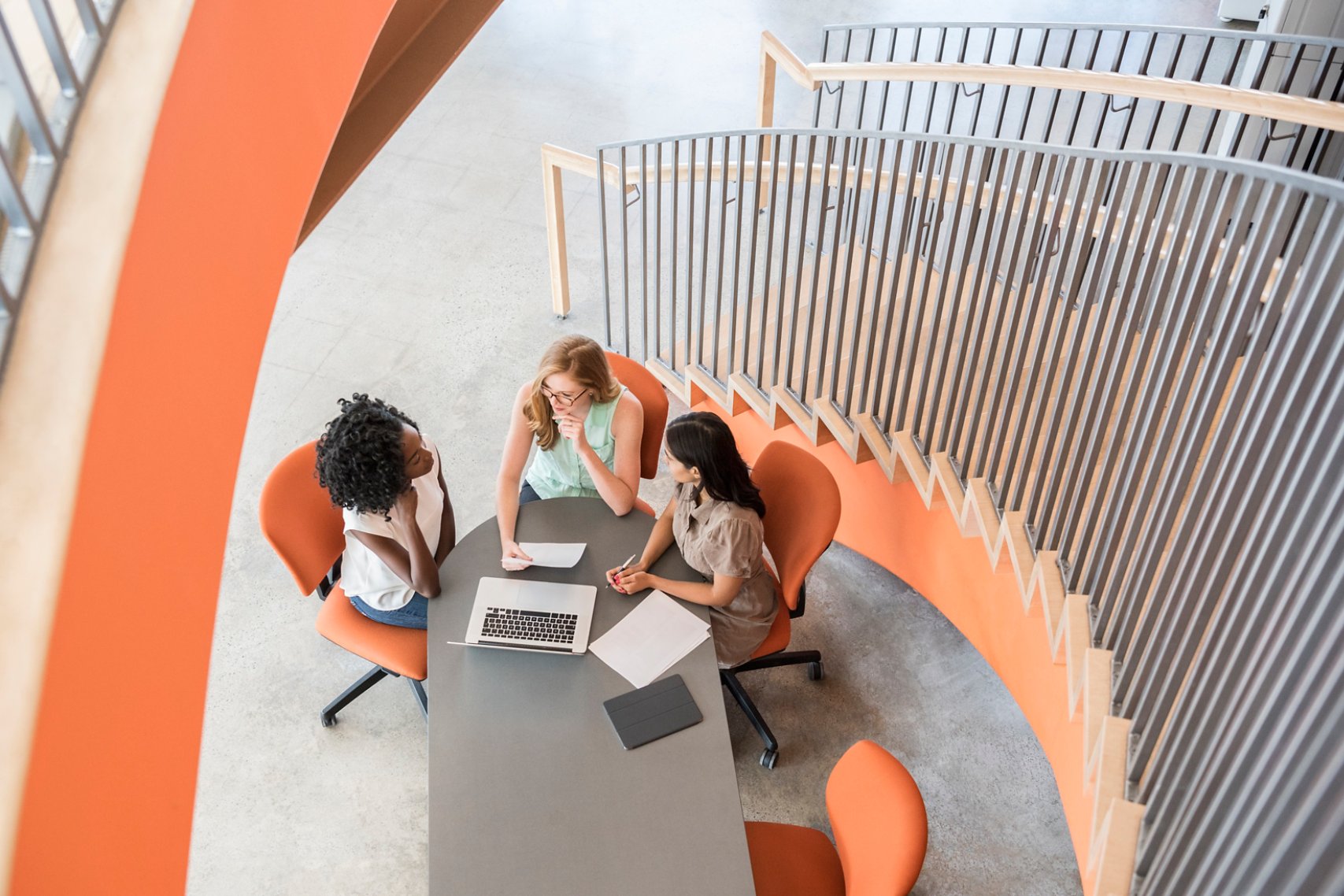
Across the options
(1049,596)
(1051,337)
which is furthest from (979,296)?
(1049,596)

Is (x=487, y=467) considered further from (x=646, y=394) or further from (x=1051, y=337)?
(x=1051, y=337)

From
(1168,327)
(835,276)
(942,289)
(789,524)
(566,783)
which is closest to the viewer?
(1168,327)

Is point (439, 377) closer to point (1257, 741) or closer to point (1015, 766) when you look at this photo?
point (1015, 766)

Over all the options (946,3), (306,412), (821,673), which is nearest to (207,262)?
(821,673)

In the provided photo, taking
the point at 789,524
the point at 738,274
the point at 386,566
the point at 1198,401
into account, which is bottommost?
the point at 386,566

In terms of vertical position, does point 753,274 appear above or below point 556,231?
above

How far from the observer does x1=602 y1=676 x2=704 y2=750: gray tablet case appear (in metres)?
2.90

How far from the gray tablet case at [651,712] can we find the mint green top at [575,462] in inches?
35.3

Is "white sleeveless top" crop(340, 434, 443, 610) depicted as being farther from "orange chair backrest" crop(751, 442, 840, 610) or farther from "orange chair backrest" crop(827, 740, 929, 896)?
"orange chair backrest" crop(827, 740, 929, 896)

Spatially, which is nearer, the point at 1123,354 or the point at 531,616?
the point at 1123,354

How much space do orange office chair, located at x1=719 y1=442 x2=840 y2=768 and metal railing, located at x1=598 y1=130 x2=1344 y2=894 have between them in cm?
31

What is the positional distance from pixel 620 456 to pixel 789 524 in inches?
25.3

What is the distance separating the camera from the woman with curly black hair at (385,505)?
3.10 m

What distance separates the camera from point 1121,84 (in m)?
3.65
